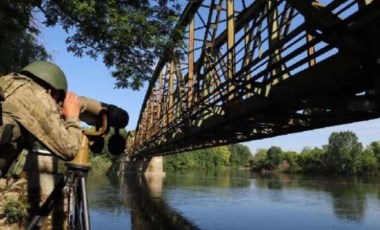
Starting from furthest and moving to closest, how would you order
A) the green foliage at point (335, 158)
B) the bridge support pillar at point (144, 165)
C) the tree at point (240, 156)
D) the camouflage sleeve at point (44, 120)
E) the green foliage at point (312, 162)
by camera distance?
the tree at point (240, 156)
the green foliage at point (312, 162)
the green foliage at point (335, 158)
the bridge support pillar at point (144, 165)
the camouflage sleeve at point (44, 120)

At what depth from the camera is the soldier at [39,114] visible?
2266 millimetres

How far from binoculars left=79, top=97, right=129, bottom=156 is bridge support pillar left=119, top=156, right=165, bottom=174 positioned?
221ft

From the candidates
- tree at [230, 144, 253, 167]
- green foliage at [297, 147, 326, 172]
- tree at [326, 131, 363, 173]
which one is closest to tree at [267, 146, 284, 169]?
green foliage at [297, 147, 326, 172]

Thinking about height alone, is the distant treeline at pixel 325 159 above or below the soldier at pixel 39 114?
above

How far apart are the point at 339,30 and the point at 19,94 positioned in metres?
4.60

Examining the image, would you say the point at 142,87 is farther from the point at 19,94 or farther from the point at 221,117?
the point at 19,94

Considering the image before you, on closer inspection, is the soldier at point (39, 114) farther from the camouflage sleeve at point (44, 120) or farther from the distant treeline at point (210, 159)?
the distant treeline at point (210, 159)

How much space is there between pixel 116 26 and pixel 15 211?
18.7 feet

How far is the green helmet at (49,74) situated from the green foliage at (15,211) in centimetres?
299

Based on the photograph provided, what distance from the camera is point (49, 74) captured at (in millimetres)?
2473

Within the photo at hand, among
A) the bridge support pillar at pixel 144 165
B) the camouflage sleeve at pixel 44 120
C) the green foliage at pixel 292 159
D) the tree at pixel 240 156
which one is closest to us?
the camouflage sleeve at pixel 44 120

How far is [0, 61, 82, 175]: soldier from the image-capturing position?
227 cm

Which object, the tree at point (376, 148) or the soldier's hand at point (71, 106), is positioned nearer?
the soldier's hand at point (71, 106)

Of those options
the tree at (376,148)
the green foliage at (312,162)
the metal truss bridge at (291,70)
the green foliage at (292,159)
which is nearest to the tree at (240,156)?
the green foliage at (292,159)
